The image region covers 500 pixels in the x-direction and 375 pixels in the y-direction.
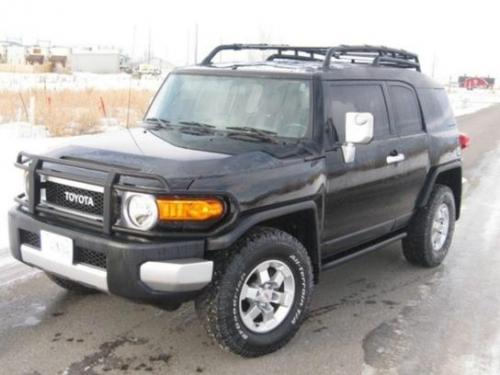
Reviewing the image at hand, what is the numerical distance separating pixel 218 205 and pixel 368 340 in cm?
152

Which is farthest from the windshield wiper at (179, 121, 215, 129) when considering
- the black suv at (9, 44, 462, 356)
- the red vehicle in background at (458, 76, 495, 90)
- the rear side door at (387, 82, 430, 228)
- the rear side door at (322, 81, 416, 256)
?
the red vehicle in background at (458, 76, 495, 90)

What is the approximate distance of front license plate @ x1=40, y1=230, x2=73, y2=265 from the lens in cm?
369

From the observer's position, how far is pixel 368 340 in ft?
13.9

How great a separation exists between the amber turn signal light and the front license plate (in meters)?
0.64

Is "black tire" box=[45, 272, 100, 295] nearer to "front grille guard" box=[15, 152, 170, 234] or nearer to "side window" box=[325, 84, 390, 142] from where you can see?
"front grille guard" box=[15, 152, 170, 234]

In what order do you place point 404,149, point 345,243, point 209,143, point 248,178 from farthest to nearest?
point 404,149, point 345,243, point 209,143, point 248,178

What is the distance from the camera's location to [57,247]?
3.77 metres

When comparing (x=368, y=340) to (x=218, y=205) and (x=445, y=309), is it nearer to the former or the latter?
(x=445, y=309)

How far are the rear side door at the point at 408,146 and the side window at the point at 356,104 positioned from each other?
163 mm

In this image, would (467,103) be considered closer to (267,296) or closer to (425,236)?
(425,236)

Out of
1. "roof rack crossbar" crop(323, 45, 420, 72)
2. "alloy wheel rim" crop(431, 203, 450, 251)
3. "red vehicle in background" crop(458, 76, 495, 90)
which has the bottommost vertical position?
"red vehicle in background" crop(458, 76, 495, 90)

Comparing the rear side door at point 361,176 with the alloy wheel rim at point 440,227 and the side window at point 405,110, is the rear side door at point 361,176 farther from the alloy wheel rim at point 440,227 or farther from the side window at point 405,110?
the alloy wheel rim at point 440,227

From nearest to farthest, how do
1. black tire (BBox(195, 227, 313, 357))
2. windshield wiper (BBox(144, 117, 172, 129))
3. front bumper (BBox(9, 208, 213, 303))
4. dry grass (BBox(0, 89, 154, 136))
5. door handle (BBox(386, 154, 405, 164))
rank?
front bumper (BBox(9, 208, 213, 303)) → black tire (BBox(195, 227, 313, 357)) → windshield wiper (BBox(144, 117, 172, 129)) → door handle (BBox(386, 154, 405, 164)) → dry grass (BBox(0, 89, 154, 136))

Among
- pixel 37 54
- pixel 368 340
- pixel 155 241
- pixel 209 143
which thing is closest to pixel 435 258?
pixel 368 340
